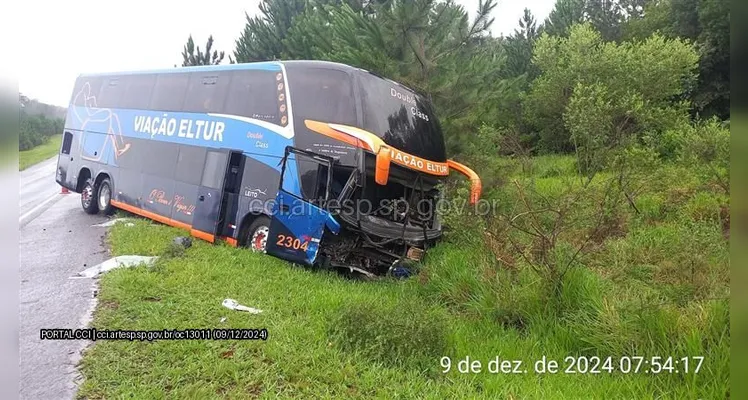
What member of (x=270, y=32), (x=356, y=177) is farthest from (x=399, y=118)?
(x=270, y=32)

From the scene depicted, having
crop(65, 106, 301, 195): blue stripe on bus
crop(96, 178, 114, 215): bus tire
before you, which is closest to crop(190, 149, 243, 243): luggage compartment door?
crop(65, 106, 301, 195): blue stripe on bus

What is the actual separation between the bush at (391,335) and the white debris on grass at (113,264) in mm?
2477

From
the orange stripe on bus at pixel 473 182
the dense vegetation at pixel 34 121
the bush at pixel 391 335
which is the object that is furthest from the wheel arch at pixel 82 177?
the bush at pixel 391 335

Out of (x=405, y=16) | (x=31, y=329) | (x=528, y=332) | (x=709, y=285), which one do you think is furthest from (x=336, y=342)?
(x=405, y=16)

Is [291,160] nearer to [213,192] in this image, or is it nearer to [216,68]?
[213,192]

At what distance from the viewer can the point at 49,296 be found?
3207 millimetres

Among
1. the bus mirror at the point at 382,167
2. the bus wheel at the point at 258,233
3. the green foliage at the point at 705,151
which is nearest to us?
the green foliage at the point at 705,151

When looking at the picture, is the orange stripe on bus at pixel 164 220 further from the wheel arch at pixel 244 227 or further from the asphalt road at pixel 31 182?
the asphalt road at pixel 31 182

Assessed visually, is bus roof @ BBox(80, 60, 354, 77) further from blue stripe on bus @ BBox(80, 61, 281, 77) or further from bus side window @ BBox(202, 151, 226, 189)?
bus side window @ BBox(202, 151, 226, 189)

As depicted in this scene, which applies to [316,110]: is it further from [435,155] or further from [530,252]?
[530,252]

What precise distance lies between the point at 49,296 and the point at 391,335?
250 centimetres

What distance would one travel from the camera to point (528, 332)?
10.7 feet

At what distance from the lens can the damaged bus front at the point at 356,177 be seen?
181 inches

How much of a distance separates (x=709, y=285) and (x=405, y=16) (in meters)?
5.32
